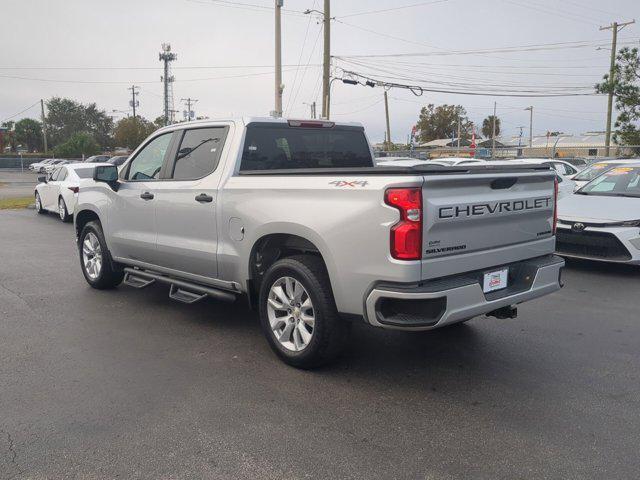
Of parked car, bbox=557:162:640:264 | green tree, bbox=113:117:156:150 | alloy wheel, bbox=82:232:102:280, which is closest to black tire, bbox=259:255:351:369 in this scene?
alloy wheel, bbox=82:232:102:280

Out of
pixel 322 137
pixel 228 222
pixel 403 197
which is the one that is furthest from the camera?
pixel 322 137

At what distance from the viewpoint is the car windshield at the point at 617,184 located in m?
9.16

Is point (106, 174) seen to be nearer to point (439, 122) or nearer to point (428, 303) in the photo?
point (428, 303)

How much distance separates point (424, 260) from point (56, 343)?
3400 mm

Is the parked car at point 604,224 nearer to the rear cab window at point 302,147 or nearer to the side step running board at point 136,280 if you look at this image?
the rear cab window at point 302,147

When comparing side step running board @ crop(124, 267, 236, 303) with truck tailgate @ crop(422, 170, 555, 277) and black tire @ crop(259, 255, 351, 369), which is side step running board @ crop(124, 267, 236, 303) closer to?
black tire @ crop(259, 255, 351, 369)

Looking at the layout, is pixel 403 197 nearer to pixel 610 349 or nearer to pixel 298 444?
pixel 298 444

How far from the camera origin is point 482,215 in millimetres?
4223

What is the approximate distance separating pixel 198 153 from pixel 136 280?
1667mm

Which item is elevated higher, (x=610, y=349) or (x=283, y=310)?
(x=283, y=310)

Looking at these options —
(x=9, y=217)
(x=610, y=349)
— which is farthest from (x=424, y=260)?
(x=9, y=217)

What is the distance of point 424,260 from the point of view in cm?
389

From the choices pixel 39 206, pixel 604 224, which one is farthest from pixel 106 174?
pixel 39 206

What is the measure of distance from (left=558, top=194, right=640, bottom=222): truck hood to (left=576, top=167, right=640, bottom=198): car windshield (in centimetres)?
26
